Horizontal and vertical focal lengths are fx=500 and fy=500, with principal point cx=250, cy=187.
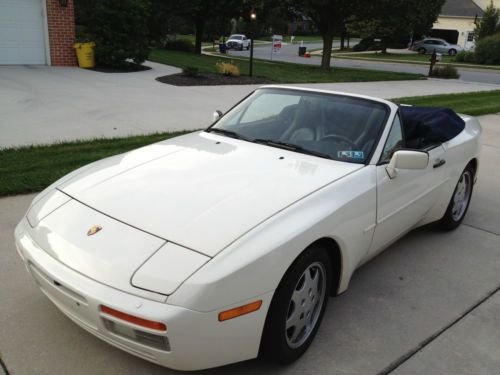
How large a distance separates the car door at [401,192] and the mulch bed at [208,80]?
36.0 ft

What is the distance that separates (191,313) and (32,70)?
14522 millimetres

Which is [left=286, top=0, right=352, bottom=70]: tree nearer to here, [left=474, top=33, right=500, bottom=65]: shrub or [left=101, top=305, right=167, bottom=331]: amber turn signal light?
[left=101, top=305, right=167, bottom=331]: amber turn signal light

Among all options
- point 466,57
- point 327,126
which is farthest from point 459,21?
point 327,126

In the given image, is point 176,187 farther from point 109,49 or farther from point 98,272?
point 109,49

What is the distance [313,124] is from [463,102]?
11.9 meters

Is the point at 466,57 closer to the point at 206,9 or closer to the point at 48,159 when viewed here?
the point at 206,9

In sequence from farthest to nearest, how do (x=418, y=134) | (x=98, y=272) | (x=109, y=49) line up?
(x=109, y=49), (x=418, y=134), (x=98, y=272)

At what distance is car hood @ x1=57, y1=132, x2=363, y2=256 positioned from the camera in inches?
101

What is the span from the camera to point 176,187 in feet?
9.73

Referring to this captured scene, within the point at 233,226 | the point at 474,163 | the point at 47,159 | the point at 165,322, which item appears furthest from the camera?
the point at 47,159

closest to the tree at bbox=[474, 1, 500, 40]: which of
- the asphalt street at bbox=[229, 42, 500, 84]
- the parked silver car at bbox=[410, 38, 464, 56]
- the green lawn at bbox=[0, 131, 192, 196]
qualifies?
the parked silver car at bbox=[410, 38, 464, 56]

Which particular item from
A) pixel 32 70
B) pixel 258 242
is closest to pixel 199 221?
pixel 258 242

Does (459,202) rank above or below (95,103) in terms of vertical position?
above

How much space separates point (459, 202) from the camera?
4859 mm
